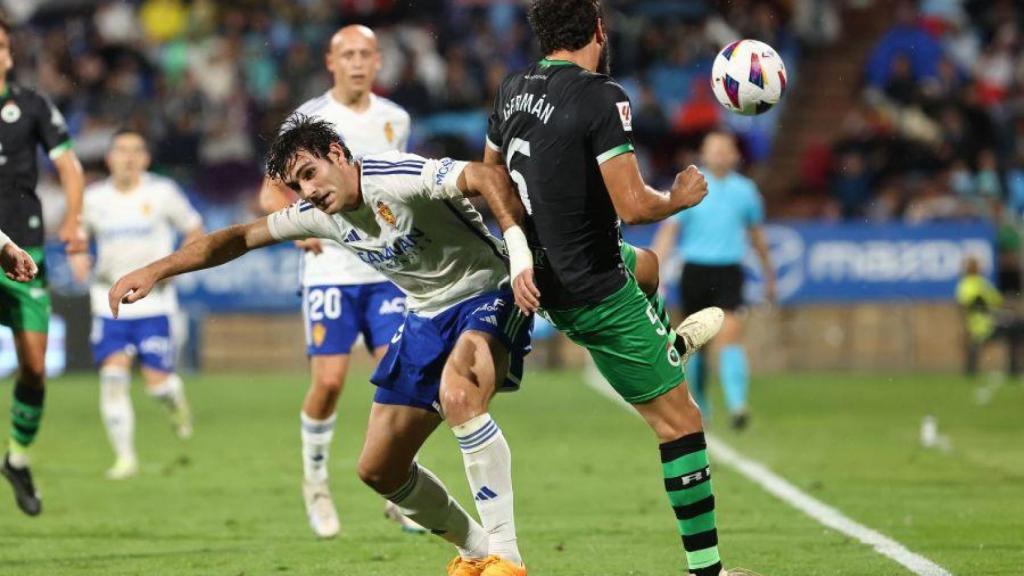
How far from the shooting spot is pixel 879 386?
18875 millimetres

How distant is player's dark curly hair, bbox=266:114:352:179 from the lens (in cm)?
625

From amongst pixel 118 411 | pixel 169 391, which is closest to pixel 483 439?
pixel 118 411

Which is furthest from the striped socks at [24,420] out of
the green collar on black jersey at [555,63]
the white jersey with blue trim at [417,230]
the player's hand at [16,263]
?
the green collar on black jersey at [555,63]

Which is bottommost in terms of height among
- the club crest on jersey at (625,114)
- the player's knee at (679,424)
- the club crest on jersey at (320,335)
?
the player's knee at (679,424)

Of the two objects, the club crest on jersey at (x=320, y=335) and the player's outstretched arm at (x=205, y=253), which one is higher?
the player's outstretched arm at (x=205, y=253)

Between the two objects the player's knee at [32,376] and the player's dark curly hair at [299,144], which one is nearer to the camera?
the player's dark curly hair at [299,144]

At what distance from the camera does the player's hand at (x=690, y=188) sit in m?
5.98

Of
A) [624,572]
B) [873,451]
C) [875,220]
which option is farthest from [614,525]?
[875,220]

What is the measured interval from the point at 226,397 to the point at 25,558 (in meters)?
10.5

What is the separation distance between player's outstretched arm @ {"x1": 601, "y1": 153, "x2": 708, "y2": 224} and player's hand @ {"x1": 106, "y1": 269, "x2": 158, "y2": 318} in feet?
6.05

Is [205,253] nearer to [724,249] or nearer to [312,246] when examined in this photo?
[312,246]

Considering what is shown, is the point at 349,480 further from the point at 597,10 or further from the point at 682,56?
the point at 682,56

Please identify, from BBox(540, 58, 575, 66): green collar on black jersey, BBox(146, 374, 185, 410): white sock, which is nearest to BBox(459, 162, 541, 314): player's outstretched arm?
BBox(540, 58, 575, 66): green collar on black jersey

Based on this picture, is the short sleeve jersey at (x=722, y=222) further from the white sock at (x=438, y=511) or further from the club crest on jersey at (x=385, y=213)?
the club crest on jersey at (x=385, y=213)
